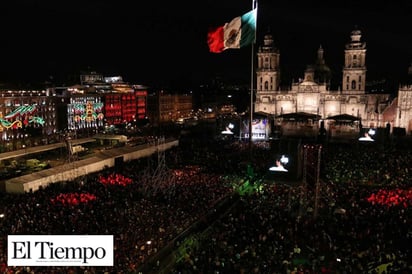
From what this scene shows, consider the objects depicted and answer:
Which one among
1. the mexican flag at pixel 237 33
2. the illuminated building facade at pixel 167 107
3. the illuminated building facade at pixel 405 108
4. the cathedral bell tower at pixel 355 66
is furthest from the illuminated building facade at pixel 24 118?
the illuminated building facade at pixel 405 108

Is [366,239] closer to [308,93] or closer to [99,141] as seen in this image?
[99,141]

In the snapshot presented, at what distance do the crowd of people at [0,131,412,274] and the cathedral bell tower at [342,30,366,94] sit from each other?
110ft

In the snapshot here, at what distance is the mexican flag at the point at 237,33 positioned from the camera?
22.9 m

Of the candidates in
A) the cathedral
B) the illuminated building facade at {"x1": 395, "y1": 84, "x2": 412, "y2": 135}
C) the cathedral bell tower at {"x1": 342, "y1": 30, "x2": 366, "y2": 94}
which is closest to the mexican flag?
the cathedral

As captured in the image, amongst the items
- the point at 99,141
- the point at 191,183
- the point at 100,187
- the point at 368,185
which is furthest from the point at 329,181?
the point at 99,141

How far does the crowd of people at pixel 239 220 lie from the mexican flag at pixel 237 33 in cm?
862

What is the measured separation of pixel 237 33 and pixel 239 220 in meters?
11.0

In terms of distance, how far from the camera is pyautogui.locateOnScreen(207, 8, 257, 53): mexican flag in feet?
75.1

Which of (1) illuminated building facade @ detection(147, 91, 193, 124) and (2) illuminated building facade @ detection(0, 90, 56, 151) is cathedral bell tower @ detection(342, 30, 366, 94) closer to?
(1) illuminated building facade @ detection(147, 91, 193, 124)

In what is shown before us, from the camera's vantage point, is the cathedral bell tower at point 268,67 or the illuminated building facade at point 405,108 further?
the cathedral bell tower at point 268,67

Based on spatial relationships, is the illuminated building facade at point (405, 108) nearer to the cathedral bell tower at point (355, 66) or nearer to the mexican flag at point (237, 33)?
the cathedral bell tower at point (355, 66)

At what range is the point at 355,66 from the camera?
2360 inches

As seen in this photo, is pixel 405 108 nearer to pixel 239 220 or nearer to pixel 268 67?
pixel 268 67

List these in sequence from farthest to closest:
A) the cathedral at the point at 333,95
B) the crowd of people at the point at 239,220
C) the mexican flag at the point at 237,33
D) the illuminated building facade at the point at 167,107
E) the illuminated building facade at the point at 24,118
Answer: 1. the illuminated building facade at the point at 167,107
2. the cathedral at the point at 333,95
3. the illuminated building facade at the point at 24,118
4. the mexican flag at the point at 237,33
5. the crowd of people at the point at 239,220
